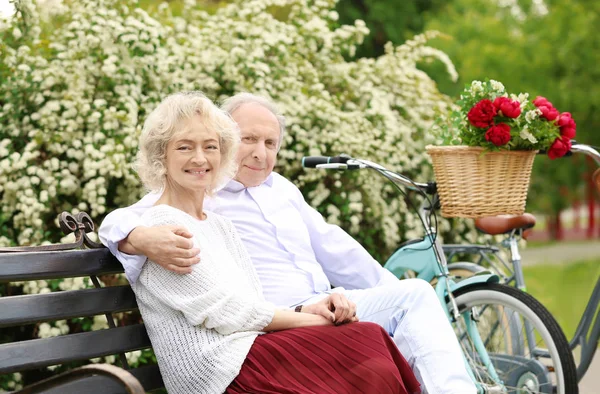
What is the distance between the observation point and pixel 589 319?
4.36 metres

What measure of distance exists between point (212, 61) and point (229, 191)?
2.27m

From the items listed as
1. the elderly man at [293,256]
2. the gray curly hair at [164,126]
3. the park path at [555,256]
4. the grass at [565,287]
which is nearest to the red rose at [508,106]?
the elderly man at [293,256]

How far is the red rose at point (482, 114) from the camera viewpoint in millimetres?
3857

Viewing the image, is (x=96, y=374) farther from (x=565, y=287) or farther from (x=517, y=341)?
(x=565, y=287)

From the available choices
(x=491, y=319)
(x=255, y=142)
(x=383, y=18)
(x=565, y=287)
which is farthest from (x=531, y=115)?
(x=383, y=18)

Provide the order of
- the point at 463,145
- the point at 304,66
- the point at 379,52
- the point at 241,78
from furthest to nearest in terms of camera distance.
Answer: the point at 379,52
the point at 304,66
the point at 241,78
the point at 463,145

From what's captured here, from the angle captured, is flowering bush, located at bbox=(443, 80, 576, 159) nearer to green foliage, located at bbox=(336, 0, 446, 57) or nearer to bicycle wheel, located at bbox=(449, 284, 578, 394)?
bicycle wheel, located at bbox=(449, 284, 578, 394)

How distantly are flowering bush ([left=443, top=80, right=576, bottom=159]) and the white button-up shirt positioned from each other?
76 centimetres

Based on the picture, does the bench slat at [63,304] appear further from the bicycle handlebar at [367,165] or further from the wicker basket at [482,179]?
the wicker basket at [482,179]

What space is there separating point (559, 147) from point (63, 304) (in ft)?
7.76

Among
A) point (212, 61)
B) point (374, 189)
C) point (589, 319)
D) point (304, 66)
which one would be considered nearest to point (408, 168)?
point (374, 189)

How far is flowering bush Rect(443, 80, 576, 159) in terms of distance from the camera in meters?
3.85

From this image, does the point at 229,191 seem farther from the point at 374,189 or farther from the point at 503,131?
the point at 374,189

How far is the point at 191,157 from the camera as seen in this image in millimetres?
2945
